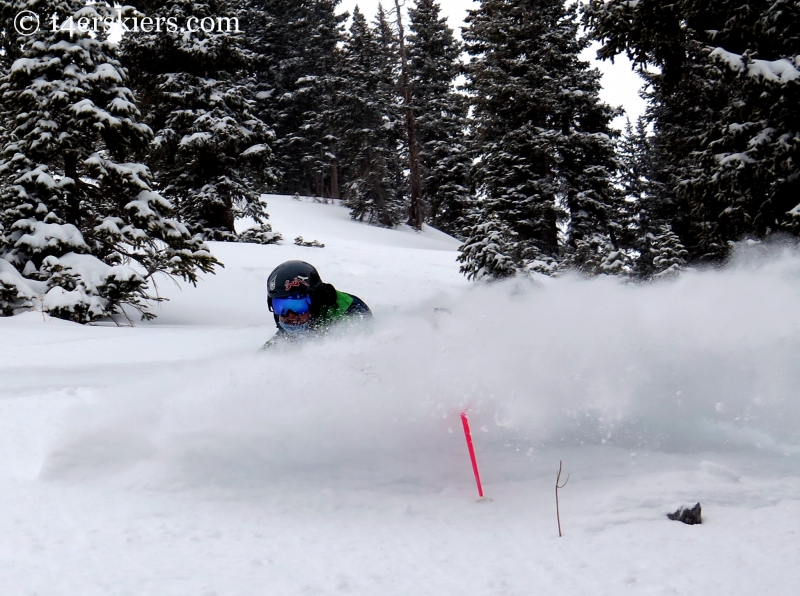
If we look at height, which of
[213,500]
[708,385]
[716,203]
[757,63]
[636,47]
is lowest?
[213,500]

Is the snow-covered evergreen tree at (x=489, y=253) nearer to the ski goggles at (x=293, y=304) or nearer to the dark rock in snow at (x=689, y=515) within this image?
the ski goggles at (x=293, y=304)

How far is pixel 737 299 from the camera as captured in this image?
629 centimetres

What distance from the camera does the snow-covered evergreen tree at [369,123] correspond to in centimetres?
3584

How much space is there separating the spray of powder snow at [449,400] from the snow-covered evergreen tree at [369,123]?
3049cm

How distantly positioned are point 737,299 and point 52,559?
6081 mm

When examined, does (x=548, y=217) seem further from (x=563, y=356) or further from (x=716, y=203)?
(x=563, y=356)

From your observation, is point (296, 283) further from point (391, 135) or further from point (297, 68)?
point (297, 68)

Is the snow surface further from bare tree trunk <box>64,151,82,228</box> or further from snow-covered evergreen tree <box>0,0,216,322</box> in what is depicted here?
bare tree trunk <box>64,151,82,228</box>

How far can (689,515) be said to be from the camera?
348 centimetres

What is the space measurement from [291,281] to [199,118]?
16291 mm

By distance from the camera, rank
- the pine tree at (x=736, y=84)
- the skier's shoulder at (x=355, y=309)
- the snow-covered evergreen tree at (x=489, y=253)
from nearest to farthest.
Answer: the skier's shoulder at (x=355, y=309) < the pine tree at (x=736, y=84) < the snow-covered evergreen tree at (x=489, y=253)

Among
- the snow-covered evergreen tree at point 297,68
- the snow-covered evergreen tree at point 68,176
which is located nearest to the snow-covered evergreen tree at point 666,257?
the snow-covered evergreen tree at point 68,176

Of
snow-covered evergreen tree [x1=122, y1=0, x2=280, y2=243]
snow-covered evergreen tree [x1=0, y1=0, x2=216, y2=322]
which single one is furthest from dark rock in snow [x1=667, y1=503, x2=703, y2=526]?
snow-covered evergreen tree [x1=122, y1=0, x2=280, y2=243]

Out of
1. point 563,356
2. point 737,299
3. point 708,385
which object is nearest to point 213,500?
point 563,356
